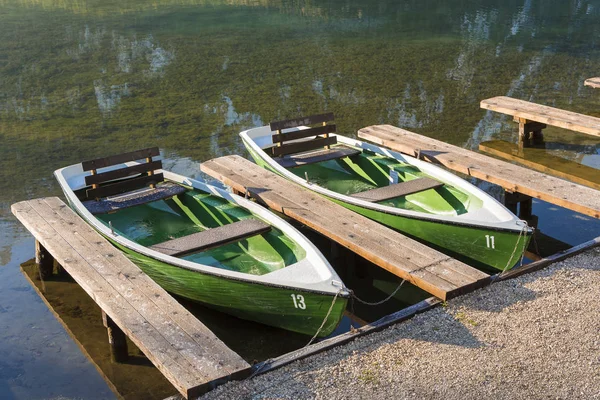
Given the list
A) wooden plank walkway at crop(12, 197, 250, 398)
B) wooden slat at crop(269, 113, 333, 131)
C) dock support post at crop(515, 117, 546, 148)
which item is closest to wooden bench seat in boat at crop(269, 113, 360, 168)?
wooden slat at crop(269, 113, 333, 131)

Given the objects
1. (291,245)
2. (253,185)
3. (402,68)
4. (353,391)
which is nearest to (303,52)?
(402,68)

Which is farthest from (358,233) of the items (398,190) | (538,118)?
(538,118)

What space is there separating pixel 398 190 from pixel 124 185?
11.9 feet

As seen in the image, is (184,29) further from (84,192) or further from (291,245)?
(291,245)

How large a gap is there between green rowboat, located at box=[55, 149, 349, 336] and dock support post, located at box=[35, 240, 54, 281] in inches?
25.8

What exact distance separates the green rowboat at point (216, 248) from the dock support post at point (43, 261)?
0.66 meters

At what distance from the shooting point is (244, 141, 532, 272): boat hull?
8.16 m

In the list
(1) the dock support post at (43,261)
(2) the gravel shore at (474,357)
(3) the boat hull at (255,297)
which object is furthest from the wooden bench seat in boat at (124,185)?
(2) the gravel shore at (474,357)

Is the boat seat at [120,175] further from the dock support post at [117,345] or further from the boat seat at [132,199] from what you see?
the dock support post at [117,345]

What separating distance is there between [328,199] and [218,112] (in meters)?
7.23

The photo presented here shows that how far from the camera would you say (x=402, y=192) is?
376 inches

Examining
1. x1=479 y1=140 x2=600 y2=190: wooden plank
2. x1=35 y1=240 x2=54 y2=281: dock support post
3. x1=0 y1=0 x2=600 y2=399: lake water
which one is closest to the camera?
x1=35 y1=240 x2=54 y2=281: dock support post

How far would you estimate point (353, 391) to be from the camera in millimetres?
6277

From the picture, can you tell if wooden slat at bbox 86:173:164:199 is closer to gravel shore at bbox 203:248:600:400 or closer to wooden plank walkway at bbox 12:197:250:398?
wooden plank walkway at bbox 12:197:250:398
